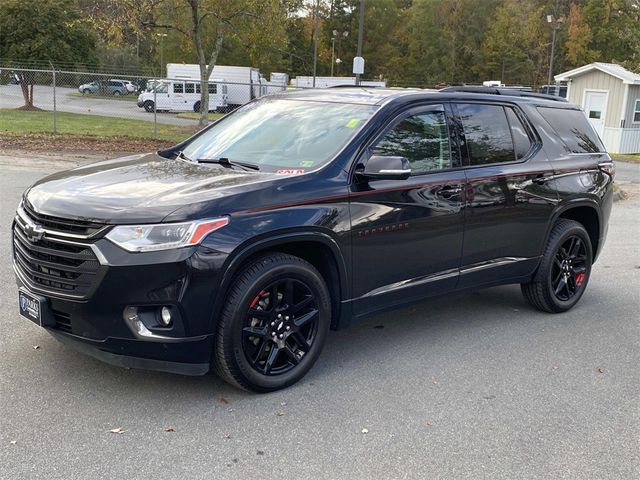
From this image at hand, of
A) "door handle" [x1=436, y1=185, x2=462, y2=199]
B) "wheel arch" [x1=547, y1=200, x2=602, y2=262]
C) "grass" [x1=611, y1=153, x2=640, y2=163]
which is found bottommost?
"grass" [x1=611, y1=153, x2=640, y2=163]

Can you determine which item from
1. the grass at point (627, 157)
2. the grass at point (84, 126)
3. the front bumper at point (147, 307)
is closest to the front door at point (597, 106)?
the grass at point (627, 157)

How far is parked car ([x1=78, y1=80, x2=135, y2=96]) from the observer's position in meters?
29.9

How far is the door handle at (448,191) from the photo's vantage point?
4.64 metres

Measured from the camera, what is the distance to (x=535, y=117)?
18.4ft

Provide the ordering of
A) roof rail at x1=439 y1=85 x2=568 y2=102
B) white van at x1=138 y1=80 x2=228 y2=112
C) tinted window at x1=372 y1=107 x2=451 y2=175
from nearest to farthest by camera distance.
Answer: tinted window at x1=372 y1=107 x2=451 y2=175
roof rail at x1=439 y1=85 x2=568 y2=102
white van at x1=138 y1=80 x2=228 y2=112

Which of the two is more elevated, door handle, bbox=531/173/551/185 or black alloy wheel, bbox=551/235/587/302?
door handle, bbox=531/173/551/185

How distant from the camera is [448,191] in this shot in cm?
468

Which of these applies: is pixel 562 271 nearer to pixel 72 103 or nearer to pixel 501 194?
pixel 501 194

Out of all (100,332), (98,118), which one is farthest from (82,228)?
(98,118)

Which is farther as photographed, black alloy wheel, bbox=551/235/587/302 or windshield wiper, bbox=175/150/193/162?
black alloy wheel, bbox=551/235/587/302

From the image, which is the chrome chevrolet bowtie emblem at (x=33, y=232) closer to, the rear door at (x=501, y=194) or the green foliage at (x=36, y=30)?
the rear door at (x=501, y=194)

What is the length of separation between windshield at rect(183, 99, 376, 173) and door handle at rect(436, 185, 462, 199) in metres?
0.75

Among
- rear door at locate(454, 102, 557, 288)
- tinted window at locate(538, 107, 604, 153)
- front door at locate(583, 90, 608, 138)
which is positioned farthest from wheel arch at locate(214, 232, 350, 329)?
front door at locate(583, 90, 608, 138)

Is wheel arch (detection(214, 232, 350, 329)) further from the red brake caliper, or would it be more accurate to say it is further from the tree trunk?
the tree trunk
